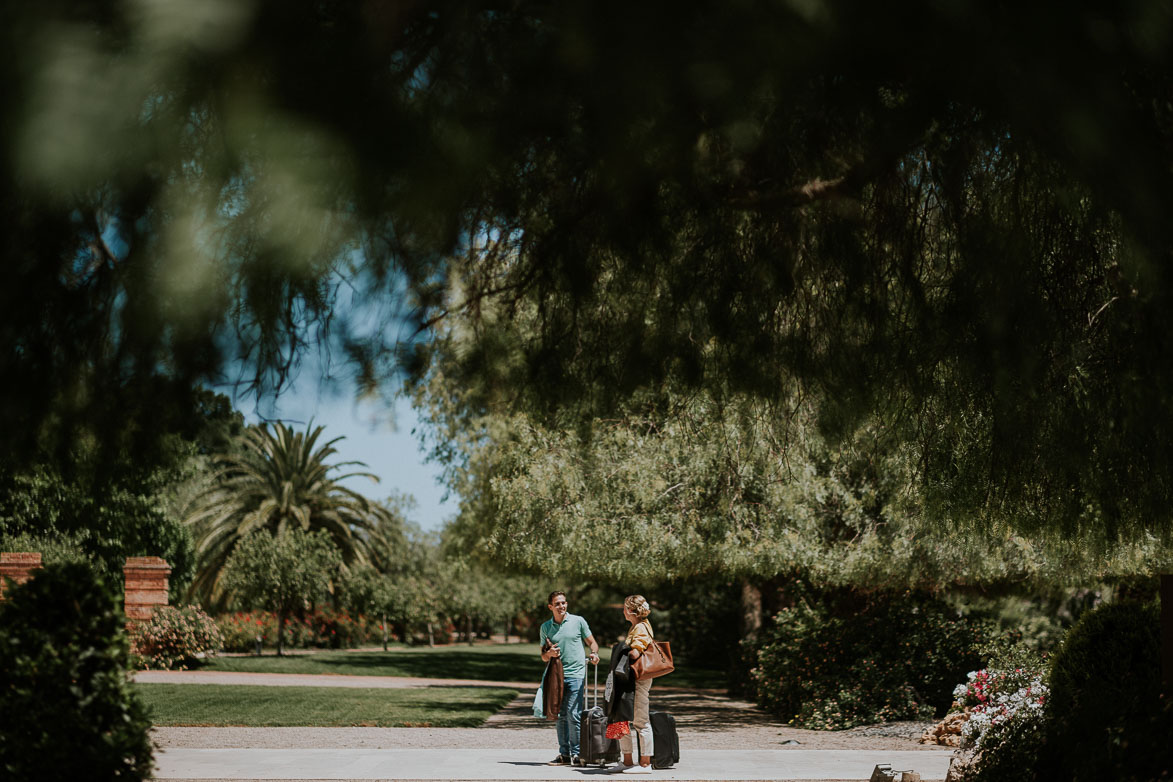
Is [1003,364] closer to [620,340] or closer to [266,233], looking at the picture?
[620,340]

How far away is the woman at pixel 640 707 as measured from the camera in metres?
10.9

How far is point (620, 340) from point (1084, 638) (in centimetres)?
741

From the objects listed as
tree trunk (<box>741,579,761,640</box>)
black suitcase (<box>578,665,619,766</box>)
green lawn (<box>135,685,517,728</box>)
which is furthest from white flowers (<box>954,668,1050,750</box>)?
tree trunk (<box>741,579,761,640</box>)

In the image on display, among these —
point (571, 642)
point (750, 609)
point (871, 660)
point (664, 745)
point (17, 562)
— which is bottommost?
point (664, 745)

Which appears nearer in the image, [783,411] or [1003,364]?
[1003,364]

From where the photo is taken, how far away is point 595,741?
11.4 m

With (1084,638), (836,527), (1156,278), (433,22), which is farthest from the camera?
(836,527)

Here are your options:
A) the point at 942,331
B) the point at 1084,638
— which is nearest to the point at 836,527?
the point at 1084,638

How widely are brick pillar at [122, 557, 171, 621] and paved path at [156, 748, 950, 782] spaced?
14127 millimetres

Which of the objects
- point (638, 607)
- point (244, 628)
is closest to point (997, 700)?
point (638, 607)

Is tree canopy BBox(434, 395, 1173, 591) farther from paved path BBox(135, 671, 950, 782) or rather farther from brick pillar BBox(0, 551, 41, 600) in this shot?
brick pillar BBox(0, 551, 41, 600)

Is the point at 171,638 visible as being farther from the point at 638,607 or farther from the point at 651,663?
the point at 651,663

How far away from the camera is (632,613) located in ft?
36.9

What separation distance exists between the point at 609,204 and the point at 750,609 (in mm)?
20002
